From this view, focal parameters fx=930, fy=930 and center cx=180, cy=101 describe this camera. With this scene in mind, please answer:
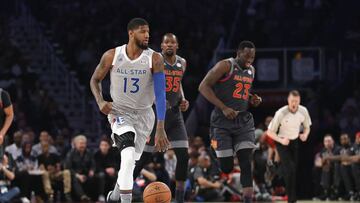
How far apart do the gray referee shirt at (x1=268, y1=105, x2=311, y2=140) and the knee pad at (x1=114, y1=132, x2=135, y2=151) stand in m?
4.95

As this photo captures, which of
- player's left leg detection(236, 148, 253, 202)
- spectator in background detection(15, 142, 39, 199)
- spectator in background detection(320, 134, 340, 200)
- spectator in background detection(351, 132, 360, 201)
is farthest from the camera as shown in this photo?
spectator in background detection(320, 134, 340, 200)

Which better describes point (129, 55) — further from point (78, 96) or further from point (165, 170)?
point (78, 96)

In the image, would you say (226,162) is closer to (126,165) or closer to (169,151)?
(126,165)

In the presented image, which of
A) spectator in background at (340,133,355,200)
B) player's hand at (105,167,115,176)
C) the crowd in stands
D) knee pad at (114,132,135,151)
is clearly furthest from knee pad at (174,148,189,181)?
spectator in background at (340,133,355,200)

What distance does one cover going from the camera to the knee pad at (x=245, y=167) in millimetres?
12227

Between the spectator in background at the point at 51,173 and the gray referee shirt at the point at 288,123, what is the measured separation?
508cm

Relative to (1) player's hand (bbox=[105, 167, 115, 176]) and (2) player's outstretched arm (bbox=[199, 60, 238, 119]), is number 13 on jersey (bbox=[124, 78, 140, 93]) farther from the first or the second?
(1) player's hand (bbox=[105, 167, 115, 176])

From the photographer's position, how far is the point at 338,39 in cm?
2422

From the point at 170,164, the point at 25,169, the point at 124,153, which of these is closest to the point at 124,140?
the point at 124,153

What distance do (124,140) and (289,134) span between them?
5.16 metres

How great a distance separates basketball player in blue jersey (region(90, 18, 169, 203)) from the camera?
430 inches

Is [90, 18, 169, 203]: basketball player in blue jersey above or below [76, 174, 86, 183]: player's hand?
above

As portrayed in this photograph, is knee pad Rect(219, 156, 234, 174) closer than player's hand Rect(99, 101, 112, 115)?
No

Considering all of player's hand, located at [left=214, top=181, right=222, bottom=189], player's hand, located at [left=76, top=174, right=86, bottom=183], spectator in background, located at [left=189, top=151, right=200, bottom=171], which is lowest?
player's hand, located at [left=214, top=181, right=222, bottom=189]
